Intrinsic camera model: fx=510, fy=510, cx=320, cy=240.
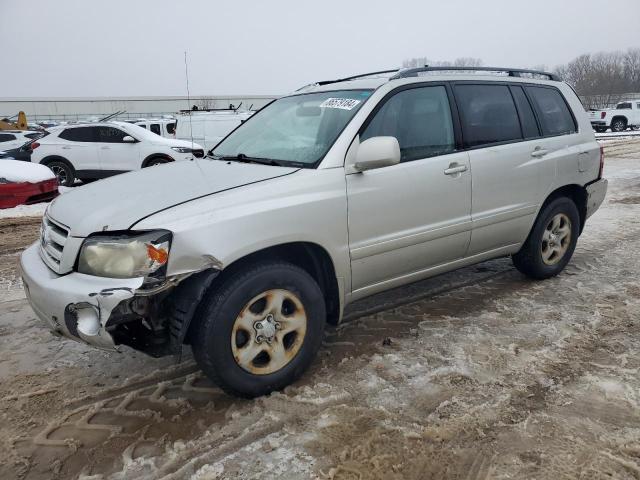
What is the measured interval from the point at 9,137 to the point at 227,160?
15327 millimetres

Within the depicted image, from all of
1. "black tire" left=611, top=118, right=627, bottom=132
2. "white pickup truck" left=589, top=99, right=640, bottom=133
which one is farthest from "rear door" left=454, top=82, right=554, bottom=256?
"black tire" left=611, top=118, right=627, bottom=132

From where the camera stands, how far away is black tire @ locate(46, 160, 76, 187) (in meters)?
12.0

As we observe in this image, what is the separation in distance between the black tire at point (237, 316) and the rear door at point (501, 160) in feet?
5.08

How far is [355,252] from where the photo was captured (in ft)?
10.2

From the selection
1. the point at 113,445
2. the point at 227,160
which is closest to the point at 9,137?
the point at 227,160

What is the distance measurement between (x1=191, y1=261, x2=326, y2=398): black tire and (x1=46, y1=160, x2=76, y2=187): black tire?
11.0 metres

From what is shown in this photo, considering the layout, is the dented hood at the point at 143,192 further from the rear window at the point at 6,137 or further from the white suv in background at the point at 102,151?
the rear window at the point at 6,137

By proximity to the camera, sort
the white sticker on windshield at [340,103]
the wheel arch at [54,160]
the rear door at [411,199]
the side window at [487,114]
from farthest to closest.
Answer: the wheel arch at [54,160], the side window at [487,114], the white sticker on windshield at [340,103], the rear door at [411,199]

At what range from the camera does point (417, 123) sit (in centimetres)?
351

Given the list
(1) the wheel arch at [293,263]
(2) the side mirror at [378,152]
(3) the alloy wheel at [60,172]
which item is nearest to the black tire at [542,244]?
(2) the side mirror at [378,152]

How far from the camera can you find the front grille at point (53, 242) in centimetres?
275

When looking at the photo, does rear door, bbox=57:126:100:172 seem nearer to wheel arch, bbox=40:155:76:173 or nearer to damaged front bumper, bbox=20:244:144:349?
wheel arch, bbox=40:155:76:173

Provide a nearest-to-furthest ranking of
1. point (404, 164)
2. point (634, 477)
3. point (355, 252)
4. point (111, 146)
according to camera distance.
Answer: point (634, 477)
point (355, 252)
point (404, 164)
point (111, 146)

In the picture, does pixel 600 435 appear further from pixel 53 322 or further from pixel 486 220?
pixel 53 322
